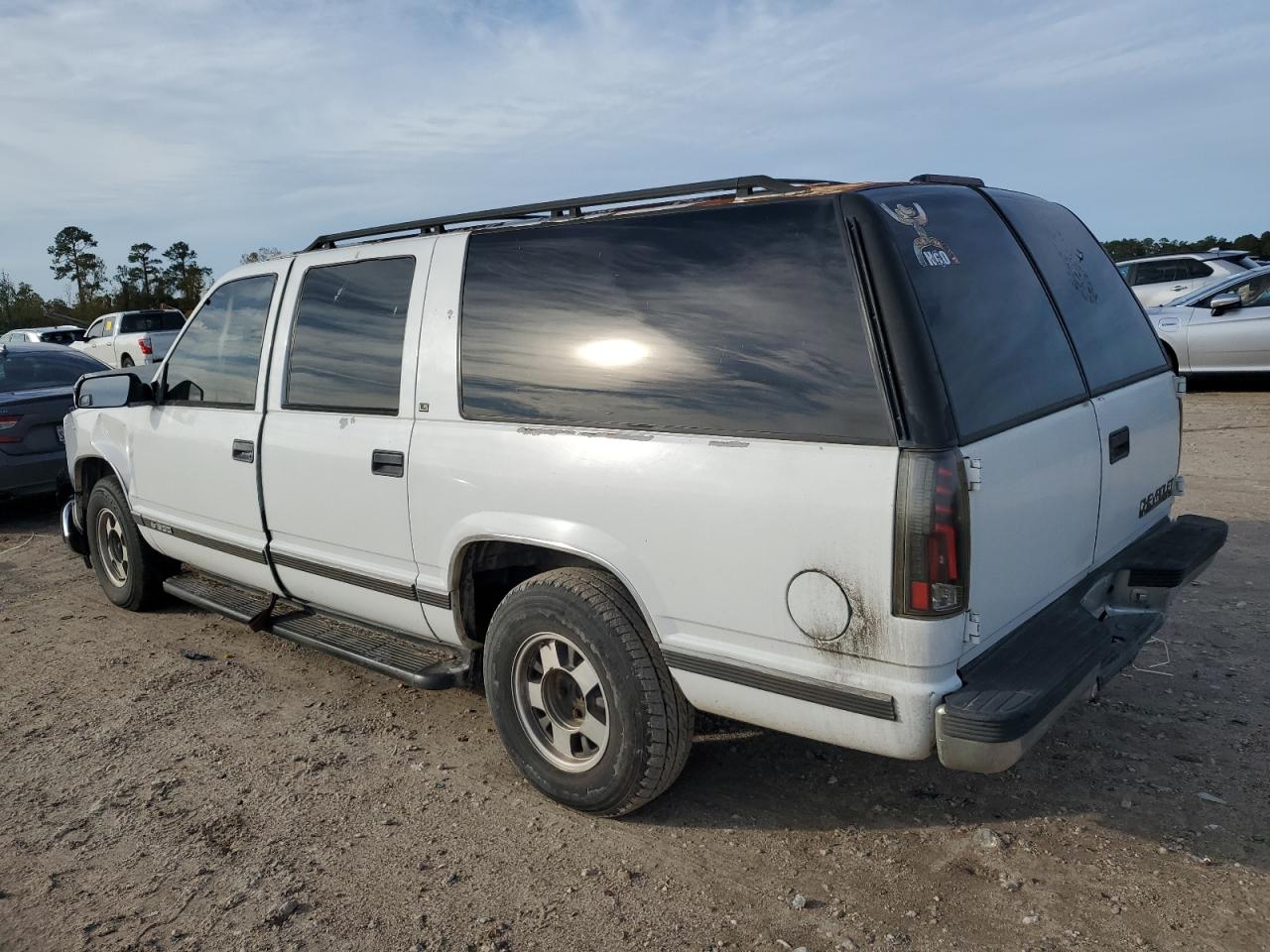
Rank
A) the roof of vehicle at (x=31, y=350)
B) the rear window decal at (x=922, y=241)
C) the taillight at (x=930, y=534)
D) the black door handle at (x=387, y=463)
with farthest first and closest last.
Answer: the roof of vehicle at (x=31, y=350) → the black door handle at (x=387, y=463) → the rear window decal at (x=922, y=241) → the taillight at (x=930, y=534)

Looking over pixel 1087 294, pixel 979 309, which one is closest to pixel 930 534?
pixel 979 309

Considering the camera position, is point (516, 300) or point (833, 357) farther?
point (516, 300)

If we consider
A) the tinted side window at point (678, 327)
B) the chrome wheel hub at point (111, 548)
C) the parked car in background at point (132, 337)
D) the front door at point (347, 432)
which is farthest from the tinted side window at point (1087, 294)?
the parked car in background at point (132, 337)

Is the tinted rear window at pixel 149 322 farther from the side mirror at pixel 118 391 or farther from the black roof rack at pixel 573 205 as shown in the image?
the black roof rack at pixel 573 205

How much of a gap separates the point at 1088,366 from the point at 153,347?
2217 cm

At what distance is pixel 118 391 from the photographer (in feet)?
16.8

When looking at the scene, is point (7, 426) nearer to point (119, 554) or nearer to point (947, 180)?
point (119, 554)

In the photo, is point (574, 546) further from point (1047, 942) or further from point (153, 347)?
point (153, 347)

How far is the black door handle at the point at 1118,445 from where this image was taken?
3.38m

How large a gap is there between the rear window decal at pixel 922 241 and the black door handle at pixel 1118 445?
0.92m

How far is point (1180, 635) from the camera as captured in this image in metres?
4.71

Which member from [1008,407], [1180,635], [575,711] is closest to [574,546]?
[575,711]

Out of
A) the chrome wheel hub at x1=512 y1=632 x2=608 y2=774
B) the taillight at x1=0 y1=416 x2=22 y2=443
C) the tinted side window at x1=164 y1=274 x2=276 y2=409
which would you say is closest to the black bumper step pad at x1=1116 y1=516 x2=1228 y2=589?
the chrome wheel hub at x1=512 y1=632 x2=608 y2=774

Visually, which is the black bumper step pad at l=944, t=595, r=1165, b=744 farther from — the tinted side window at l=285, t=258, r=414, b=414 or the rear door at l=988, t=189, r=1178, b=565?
the tinted side window at l=285, t=258, r=414, b=414
